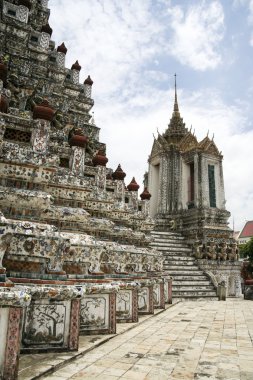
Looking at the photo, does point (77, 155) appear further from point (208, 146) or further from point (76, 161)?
point (208, 146)

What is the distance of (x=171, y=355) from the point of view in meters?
4.49

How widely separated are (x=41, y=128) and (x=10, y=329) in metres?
3.79

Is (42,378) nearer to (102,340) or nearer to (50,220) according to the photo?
(102,340)

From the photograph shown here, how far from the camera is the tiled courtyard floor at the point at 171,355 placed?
363 cm

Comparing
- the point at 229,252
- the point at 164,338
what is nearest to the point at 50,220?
the point at 164,338

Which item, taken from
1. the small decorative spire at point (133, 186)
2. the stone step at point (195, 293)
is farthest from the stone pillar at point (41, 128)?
the stone step at point (195, 293)

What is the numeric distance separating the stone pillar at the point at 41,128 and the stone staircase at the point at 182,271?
9.60 metres

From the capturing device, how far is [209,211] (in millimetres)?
18859

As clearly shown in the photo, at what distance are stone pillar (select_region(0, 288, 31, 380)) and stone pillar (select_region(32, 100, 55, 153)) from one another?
315 cm

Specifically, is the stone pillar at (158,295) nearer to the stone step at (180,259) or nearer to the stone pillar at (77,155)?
the stone pillar at (77,155)

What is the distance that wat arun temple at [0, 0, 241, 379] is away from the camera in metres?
4.13

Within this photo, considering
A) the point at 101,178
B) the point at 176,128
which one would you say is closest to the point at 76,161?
the point at 101,178

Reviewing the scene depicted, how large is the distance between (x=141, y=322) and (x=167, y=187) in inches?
606

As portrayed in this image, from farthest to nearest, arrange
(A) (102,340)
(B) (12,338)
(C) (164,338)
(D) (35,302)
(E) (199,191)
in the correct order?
(E) (199,191) < (C) (164,338) < (A) (102,340) < (D) (35,302) < (B) (12,338)
